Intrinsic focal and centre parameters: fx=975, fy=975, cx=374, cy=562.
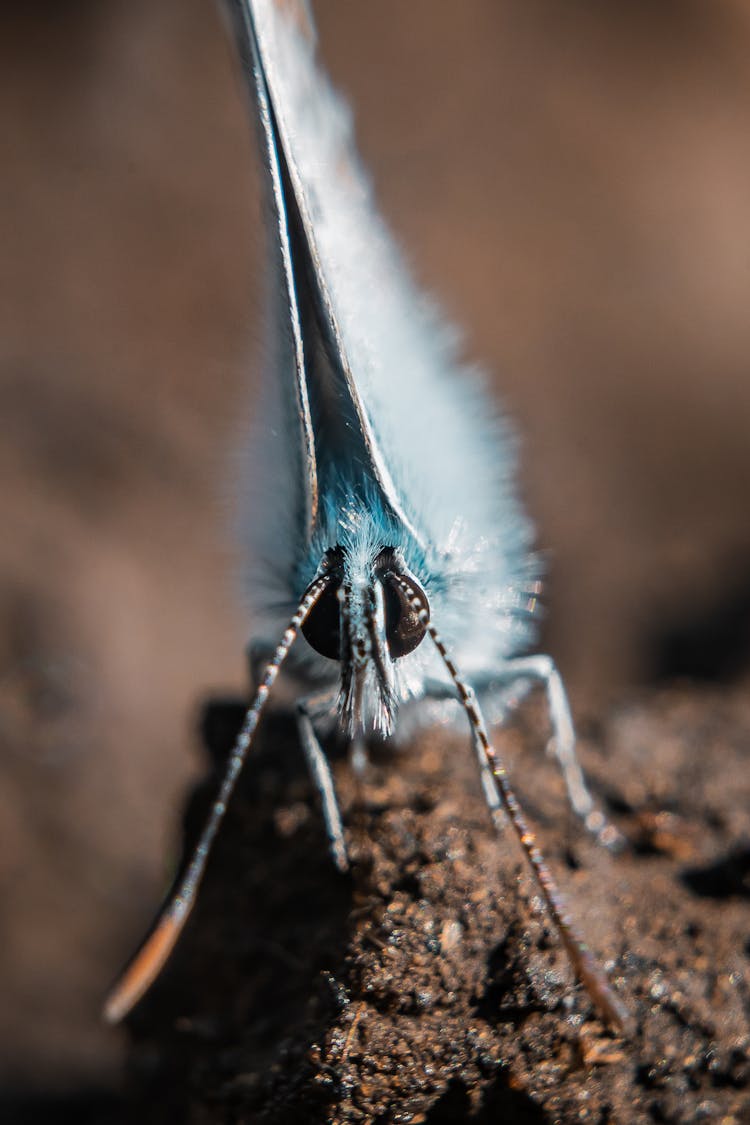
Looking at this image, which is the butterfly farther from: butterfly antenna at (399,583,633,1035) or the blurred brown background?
the blurred brown background

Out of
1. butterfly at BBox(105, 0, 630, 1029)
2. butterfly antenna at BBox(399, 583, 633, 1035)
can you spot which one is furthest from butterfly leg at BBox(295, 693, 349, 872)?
butterfly antenna at BBox(399, 583, 633, 1035)

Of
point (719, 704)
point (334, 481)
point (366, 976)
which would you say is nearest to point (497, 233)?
point (719, 704)

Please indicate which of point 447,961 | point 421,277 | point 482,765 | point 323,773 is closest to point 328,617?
point 323,773

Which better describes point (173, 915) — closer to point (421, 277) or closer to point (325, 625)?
point (325, 625)

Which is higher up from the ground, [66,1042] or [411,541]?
[411,541]

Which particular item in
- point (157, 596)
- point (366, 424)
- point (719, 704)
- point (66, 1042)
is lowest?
point (66, 1042)

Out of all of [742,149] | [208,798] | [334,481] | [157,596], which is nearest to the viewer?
[334,481]

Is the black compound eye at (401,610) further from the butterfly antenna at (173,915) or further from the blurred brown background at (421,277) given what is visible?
the blurred brown background at (421,277)

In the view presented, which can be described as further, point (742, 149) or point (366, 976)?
point (742, 149)

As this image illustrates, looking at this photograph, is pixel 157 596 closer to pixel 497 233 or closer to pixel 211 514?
pixel 211 514
